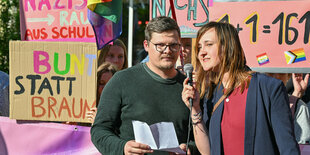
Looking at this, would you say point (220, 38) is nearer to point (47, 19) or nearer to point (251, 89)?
point (251, 89)

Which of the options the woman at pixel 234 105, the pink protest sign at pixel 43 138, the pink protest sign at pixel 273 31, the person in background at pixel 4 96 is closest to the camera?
the woman at pixel 234 105

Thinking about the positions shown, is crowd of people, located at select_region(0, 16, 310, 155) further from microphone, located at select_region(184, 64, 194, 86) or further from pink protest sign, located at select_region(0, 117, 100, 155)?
pink protest sign, located at select_region(0, 117, 100, 155)

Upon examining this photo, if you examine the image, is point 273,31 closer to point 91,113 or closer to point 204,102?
point 204,102

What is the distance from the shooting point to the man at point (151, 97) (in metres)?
2.65

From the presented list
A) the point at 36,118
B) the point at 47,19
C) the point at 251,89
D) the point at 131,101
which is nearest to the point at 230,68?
the point at 251,89

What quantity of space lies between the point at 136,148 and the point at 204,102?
51 centimetres

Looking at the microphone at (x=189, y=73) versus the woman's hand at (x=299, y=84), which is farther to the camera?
the woman's hand at (x=299, y=84)

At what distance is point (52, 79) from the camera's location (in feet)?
11.8

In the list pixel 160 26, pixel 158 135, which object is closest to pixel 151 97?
pixel 158 135

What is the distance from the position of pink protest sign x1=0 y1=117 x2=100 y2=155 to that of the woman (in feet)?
5.03

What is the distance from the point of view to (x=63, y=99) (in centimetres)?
358

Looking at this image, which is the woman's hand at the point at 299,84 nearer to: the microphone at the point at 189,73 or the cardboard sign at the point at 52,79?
the cardboard sign at the point at 52,79

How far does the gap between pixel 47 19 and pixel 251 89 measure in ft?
8.29

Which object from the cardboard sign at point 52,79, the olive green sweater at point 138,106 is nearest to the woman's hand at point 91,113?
the cardboard sign at point 52,79
